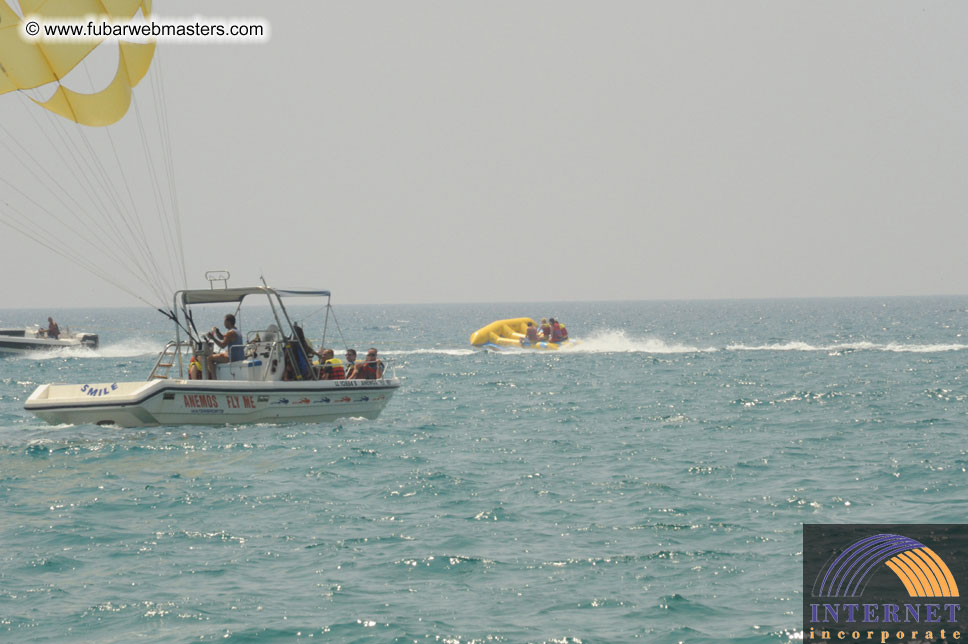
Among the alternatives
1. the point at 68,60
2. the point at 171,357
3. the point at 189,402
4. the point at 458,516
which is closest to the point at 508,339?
the point at 171,357

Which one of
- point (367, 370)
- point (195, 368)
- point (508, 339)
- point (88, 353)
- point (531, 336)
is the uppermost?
point (195, 368)

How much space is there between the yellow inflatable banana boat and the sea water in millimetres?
23715

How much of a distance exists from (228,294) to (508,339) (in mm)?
29897

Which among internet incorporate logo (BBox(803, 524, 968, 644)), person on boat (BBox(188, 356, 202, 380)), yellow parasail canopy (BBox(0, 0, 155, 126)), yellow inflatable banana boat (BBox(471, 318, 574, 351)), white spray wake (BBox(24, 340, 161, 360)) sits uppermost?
yellow parasail canopy (BBox(0, 0, 155, 126))

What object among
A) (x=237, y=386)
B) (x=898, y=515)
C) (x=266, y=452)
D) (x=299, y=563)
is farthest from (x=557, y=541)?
(x=237, y=386)

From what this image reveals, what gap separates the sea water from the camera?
898cm

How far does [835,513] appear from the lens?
41.3 feet

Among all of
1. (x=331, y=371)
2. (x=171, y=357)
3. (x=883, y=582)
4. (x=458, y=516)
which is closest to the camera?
(x=883, y=582)

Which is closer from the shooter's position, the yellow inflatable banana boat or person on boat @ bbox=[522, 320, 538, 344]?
person on boat @ bbox=[522, 320, 538, 344]

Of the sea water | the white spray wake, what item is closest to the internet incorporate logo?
the sea water

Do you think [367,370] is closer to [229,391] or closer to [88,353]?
[229,391]

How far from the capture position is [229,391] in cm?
2003

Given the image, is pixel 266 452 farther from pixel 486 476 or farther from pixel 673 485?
pixel 673 485

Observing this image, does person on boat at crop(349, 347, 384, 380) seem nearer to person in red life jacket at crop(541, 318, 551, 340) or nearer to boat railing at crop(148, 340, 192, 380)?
boat railing at crop(148, 340, 192, 380)
